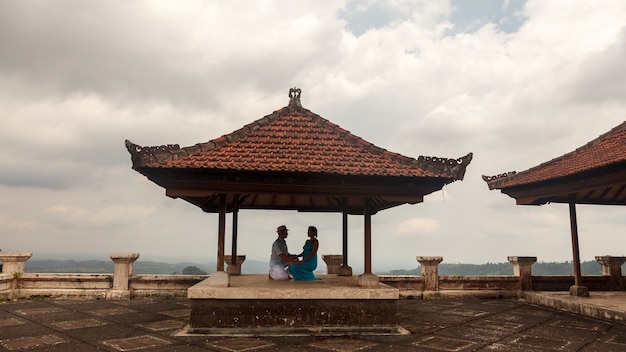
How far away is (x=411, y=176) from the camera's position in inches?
320

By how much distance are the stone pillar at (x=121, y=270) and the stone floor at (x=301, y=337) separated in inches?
41.8

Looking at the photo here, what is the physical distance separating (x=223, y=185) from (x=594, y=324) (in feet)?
26.7

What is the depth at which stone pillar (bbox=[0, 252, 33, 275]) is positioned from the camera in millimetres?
11703

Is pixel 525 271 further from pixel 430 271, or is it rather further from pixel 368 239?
pixel 368 239

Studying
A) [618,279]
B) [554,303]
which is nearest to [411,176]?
[554,303]

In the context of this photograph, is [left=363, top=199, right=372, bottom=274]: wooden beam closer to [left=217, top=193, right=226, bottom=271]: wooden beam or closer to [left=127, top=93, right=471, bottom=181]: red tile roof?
[left=127, top=93, right=471, bottom=181]: red tile roof

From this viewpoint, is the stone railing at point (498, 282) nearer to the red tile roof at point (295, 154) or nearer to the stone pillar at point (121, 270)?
the red tile roof at point (295, 154)

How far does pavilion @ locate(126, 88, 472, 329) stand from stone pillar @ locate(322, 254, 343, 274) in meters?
4.33

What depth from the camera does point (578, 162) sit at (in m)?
10.8

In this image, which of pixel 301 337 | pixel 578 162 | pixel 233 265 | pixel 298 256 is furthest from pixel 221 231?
pixel 578 162

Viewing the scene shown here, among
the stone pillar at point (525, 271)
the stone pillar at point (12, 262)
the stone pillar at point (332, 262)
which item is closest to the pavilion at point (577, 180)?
the stone pillar at point (525, 271)

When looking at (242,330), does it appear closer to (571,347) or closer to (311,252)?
(311,252)

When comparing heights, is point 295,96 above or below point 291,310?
above

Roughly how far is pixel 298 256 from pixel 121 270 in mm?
5647
